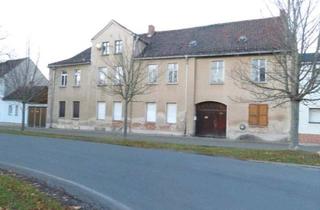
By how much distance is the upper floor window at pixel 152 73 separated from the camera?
117 feet

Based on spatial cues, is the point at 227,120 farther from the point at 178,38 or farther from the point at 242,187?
the point at 242,187

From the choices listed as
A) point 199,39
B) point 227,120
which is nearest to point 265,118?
point 227,120

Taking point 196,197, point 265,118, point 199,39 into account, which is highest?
point 199,39

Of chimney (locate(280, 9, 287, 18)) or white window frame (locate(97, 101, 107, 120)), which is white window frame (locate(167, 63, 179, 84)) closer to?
white window frame (locate(97, 101, 107, 120))

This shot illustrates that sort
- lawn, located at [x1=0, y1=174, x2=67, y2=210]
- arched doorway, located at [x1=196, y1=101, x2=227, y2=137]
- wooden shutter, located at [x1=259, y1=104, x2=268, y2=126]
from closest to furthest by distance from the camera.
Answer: lawn, located at [x1=0, y1=174, x2=67, y2=210]
wooden shutter, located at [x1=259, y1=104, x2=268, y2=126]
arched doorway, located at [x1=196, y1=101, x2=227, y2=137]

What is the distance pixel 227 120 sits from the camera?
104 ft

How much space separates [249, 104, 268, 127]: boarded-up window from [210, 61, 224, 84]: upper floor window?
128 inches

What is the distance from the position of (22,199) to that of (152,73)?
2866 centimetres

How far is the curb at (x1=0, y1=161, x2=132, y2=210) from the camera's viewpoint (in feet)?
26.5

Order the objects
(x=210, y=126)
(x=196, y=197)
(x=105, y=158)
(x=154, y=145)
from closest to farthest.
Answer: (x=196, y=197) < (x=105, y=158) < (x=154, y=145) < (x=210, y=126)

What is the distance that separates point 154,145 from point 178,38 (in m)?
16.9

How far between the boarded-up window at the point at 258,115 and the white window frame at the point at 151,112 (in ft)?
26.9

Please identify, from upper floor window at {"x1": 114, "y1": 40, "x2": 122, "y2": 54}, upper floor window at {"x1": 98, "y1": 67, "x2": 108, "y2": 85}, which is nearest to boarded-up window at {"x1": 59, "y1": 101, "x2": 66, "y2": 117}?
upper floor window at {"x1": 98, "y1": 67, "x2": 108, "y2": 85}

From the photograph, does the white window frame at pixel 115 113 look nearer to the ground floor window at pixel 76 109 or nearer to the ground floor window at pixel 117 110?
the ground floor window at pixel 117 110
